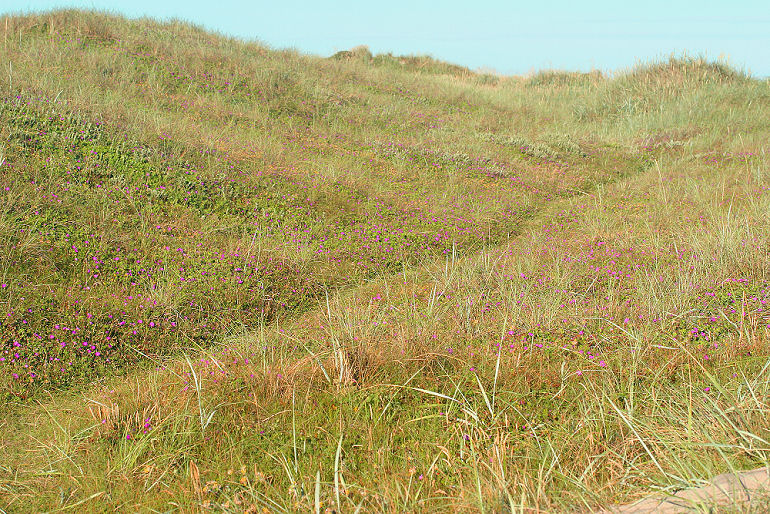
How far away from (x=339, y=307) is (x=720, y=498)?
3246mm

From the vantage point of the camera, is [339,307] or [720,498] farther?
[339,307]

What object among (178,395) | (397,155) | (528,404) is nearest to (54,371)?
(178,395)

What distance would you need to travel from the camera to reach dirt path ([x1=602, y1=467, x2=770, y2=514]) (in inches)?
94.6

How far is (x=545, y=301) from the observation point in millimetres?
5129

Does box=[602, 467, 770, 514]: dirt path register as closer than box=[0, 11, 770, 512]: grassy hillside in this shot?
Yes

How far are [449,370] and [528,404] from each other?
2.16 ft

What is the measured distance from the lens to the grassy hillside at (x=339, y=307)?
3357mm

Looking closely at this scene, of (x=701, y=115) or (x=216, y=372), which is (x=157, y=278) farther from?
(x=701, y=115)

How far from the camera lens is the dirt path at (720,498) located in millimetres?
2402

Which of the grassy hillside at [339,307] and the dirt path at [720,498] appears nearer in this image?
the dirt path at [720,498]

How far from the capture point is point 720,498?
2535mm

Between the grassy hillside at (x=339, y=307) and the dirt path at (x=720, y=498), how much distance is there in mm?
93

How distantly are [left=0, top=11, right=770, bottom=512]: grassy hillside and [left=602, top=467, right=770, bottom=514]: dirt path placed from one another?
9 centimetres

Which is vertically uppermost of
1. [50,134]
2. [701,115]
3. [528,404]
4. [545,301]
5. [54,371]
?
[701,115]
